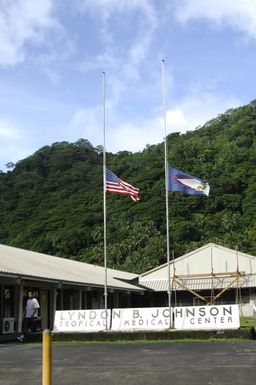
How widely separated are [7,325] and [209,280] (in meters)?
25.4

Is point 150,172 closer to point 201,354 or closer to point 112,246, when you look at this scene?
point 112,246

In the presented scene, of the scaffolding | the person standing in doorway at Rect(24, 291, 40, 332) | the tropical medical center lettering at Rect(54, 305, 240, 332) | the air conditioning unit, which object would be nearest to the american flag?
the tropical medical center lettering at Rect(54, 305, 240, 332)

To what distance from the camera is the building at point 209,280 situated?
42469 millimetres

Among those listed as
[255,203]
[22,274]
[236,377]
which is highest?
[255,203]

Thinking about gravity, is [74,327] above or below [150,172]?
below

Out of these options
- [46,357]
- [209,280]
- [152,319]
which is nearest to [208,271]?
[209,280]

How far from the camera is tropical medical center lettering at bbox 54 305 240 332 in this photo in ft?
59.5

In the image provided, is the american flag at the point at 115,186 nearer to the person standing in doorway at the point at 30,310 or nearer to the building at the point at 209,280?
the person standing in doorway at the point at 30,310

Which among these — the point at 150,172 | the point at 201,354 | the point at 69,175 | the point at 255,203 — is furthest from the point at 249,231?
the point at 201,354

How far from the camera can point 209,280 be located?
45.0 meters

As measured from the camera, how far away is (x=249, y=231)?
68062 mm

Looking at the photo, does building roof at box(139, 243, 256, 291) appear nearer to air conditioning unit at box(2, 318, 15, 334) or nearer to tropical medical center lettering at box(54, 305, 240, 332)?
air conditioning unit at box(2, 318, 15, 334)

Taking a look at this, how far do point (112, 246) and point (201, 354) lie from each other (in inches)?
2126

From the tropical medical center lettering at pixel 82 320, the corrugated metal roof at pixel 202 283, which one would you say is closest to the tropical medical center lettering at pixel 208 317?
the tropical medical center lettering at pixel 82 320
